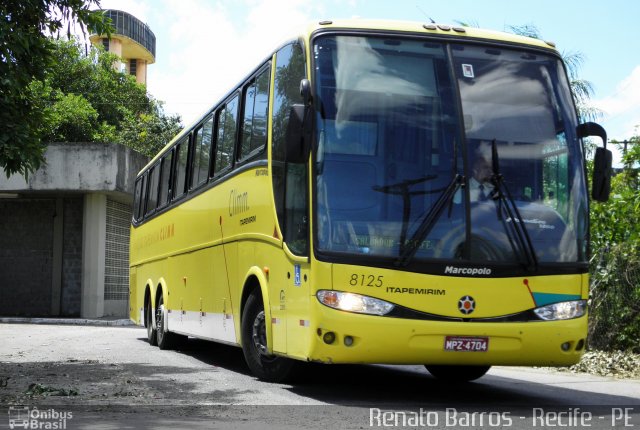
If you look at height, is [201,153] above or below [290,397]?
above

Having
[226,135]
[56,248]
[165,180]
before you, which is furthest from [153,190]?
[56,248]

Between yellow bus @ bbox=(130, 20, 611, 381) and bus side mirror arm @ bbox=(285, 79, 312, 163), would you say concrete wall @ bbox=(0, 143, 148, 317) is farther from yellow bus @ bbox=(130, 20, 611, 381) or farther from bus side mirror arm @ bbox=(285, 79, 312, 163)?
bus side mirror arm @ bbox=(285, 79, 312, 163)

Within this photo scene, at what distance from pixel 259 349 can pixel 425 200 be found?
2.89 m

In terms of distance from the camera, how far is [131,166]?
31.1 m

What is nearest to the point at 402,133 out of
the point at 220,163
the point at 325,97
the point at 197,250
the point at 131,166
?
the point at 325,97

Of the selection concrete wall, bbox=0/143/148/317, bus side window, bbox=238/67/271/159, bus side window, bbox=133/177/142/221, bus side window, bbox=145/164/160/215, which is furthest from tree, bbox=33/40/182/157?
bus side window, bbox=238/67/271/159

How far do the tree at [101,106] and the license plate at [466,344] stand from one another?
39.0 meters

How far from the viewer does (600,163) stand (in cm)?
923

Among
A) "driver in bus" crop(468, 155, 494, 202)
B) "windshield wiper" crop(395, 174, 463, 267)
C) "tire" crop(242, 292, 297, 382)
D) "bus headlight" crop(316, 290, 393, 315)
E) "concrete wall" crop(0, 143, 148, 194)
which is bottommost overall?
"tire" crop(242, 292, 297, 382)

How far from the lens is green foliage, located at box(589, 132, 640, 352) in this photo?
14094 millimetres

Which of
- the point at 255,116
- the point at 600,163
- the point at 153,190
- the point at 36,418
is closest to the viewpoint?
the point at 36,418

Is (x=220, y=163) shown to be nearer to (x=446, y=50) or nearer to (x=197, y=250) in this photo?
(x=197, y=250)

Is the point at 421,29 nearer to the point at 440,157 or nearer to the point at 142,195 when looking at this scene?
the point at 440,157

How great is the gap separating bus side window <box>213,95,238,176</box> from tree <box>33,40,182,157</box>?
111 feet
